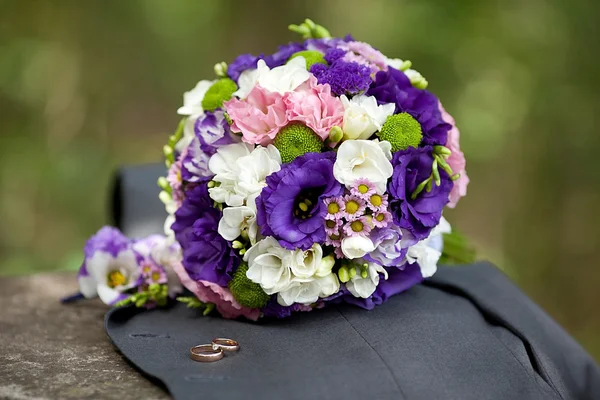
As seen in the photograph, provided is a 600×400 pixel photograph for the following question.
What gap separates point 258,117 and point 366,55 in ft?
0.82

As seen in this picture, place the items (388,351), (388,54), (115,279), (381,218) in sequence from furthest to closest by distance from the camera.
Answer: (388,54) → (115,279) → (381,218) → (388,351)

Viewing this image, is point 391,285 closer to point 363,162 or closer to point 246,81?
point 363,162

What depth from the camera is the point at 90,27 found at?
3.57 m

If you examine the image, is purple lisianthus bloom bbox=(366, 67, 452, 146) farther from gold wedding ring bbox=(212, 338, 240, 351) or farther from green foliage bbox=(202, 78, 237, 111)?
gold wedding ring bbox=(212, 338, 240, 351)

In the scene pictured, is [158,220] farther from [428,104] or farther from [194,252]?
[428,104]

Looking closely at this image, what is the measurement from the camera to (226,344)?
3.32 feet

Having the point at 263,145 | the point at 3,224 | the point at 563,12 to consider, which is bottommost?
the point at 3,224

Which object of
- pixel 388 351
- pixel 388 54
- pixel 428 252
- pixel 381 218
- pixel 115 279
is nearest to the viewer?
pixel 388 351

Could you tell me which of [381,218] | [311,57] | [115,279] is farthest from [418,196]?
[115,279]

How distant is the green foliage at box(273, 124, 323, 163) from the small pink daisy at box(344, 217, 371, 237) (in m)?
0.12

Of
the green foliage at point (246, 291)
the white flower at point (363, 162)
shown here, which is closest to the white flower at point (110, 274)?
the green foliage at point (246, 291)

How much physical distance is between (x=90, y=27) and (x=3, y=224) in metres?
1.09

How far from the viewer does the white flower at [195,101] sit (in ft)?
4.00

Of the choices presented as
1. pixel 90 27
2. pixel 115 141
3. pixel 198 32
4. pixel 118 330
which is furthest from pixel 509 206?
pixel 118 330
